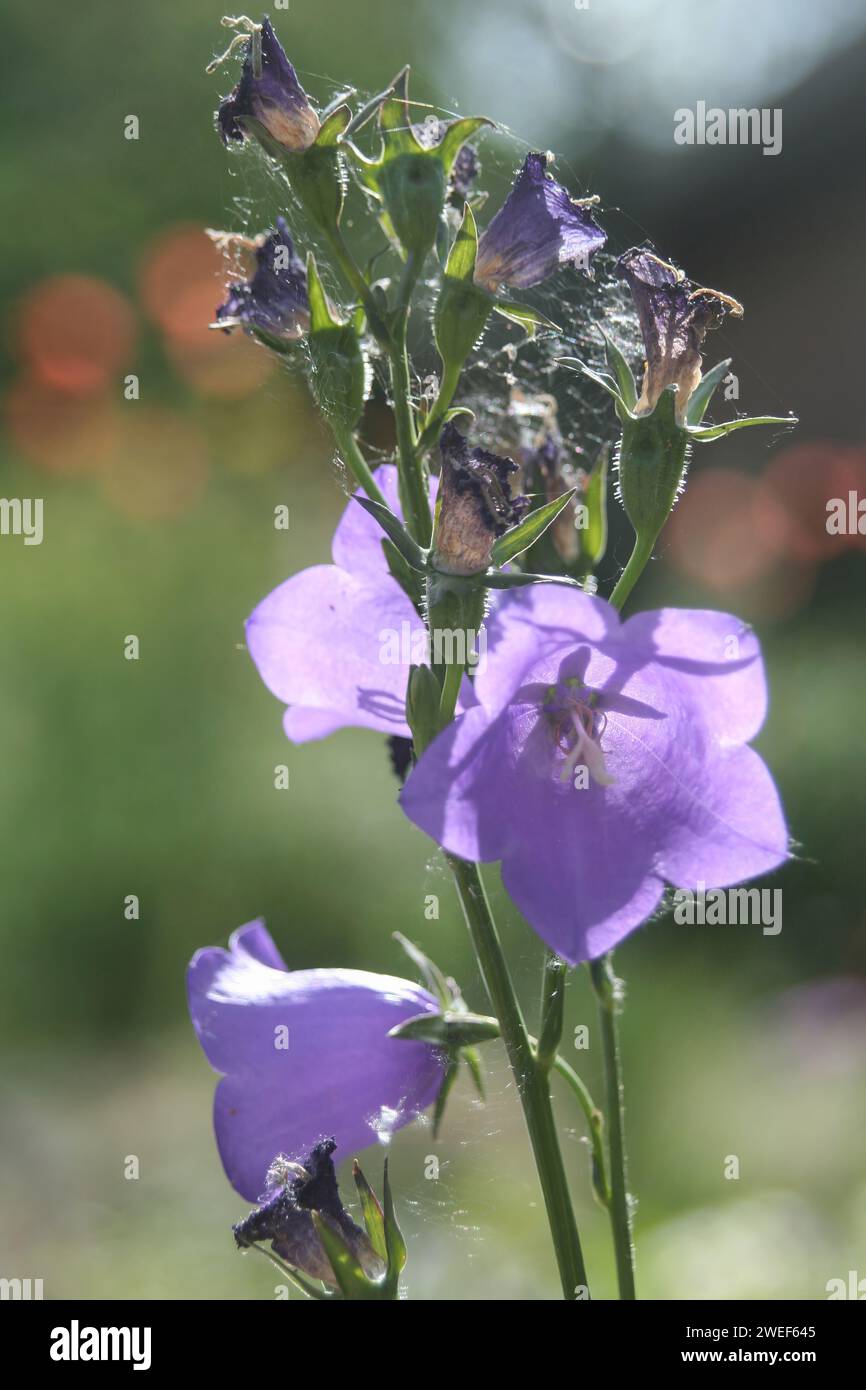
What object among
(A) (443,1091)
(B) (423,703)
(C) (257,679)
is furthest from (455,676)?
(C) (257,679)

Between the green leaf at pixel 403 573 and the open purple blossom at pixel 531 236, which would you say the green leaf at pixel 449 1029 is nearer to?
the green leaf at pixel 403 573

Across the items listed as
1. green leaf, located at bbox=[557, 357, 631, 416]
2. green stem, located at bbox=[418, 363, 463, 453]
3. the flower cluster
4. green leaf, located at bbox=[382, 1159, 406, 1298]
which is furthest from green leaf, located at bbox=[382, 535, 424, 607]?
green leaf, located at bbox=[382, 1159, 406, 1298]

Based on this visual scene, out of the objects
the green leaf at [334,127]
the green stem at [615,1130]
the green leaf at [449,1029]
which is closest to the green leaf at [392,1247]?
the green leaf at [449,1029]

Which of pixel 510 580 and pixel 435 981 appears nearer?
pixel 510 580

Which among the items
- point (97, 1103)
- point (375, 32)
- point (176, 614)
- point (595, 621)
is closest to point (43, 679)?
point (176, 614)

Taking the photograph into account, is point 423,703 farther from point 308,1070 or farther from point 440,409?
point 308,1070
